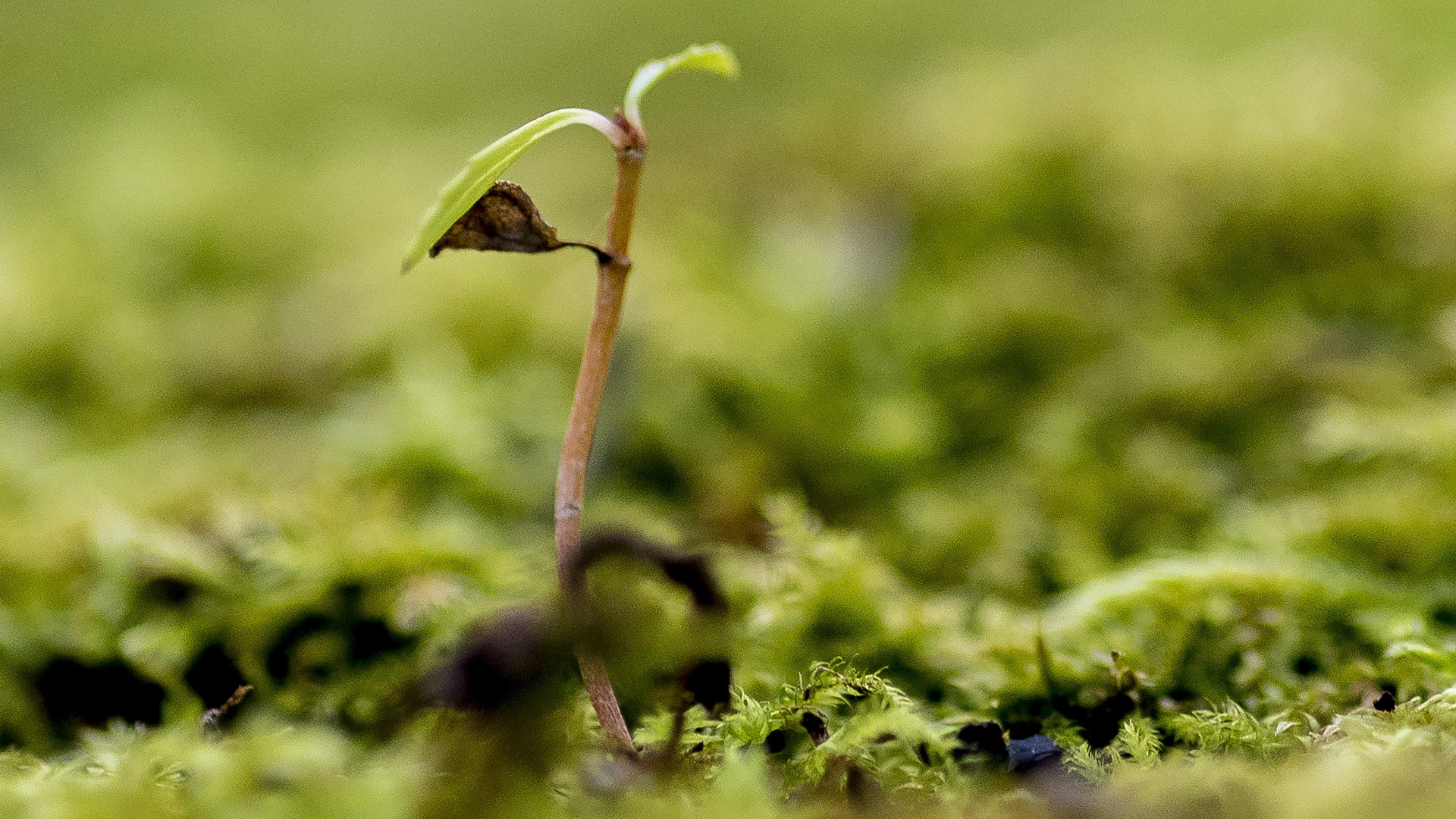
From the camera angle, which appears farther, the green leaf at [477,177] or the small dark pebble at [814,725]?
the small dark pebble at [814,725]

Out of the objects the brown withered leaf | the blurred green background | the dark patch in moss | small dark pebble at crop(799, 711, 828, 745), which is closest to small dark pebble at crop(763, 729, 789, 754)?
small dark pebble at crop(799, 711, 828, 745)

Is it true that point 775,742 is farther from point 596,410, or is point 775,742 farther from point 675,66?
point 675,66

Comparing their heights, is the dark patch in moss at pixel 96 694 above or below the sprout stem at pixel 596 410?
below

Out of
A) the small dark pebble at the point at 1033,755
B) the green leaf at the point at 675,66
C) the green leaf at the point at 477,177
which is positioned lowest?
the small dark pebble at the point at 1033,755

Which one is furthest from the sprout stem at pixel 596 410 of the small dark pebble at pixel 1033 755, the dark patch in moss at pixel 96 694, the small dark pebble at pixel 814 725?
the dark patch in moss at pixel 96 694

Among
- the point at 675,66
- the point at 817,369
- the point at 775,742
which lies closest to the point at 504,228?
the point at 675,66

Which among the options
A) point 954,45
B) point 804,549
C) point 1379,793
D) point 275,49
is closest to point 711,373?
point 804,549

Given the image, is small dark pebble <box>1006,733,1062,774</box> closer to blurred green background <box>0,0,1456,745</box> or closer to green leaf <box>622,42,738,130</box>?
blurred green background <box>0,0,1456,745</box>

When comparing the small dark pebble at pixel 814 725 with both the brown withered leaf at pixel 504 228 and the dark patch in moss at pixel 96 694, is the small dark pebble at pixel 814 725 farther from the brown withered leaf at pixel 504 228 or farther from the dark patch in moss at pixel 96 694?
the dark patch in moss at pixel 96 694
